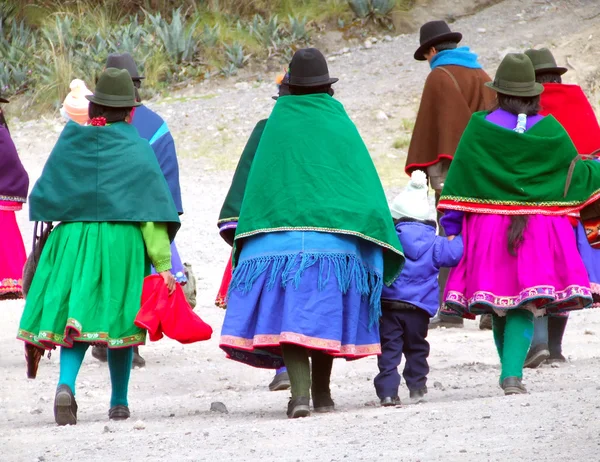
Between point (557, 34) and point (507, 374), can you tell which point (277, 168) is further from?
point (557, 34)

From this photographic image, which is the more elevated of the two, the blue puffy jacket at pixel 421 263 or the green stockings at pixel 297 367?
the blue puffy jacket at pixel 421 263

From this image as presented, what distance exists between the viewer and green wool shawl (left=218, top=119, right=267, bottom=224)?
732 centimetres

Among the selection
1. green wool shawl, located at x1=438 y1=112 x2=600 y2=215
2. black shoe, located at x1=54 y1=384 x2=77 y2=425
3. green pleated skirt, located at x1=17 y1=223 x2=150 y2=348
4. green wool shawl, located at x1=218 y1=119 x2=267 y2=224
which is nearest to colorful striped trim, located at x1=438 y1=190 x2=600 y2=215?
green wool shawl, located at x1=438 y1=112 x2=600 y2=215

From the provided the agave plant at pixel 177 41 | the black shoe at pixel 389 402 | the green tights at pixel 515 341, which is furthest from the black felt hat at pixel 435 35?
the agave plant at pixel 177 41

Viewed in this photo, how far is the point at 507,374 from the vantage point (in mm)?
6816

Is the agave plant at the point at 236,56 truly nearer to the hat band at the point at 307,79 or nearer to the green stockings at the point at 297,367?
the hat band at the point at 307,79

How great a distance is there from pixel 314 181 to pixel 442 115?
316 centimetres

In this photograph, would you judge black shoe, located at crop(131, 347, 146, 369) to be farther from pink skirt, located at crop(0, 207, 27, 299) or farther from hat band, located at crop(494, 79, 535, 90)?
hat band, located at crop(494, 79, 535, 90)

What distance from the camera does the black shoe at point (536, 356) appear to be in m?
7.90

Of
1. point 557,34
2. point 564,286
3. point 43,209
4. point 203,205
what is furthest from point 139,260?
point 557,34

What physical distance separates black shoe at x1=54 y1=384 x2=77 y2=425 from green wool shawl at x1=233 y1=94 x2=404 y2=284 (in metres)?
1.11

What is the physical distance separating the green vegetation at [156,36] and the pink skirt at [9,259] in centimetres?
1052

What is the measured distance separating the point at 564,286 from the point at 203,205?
314 inches

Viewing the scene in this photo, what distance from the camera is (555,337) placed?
816 cm
